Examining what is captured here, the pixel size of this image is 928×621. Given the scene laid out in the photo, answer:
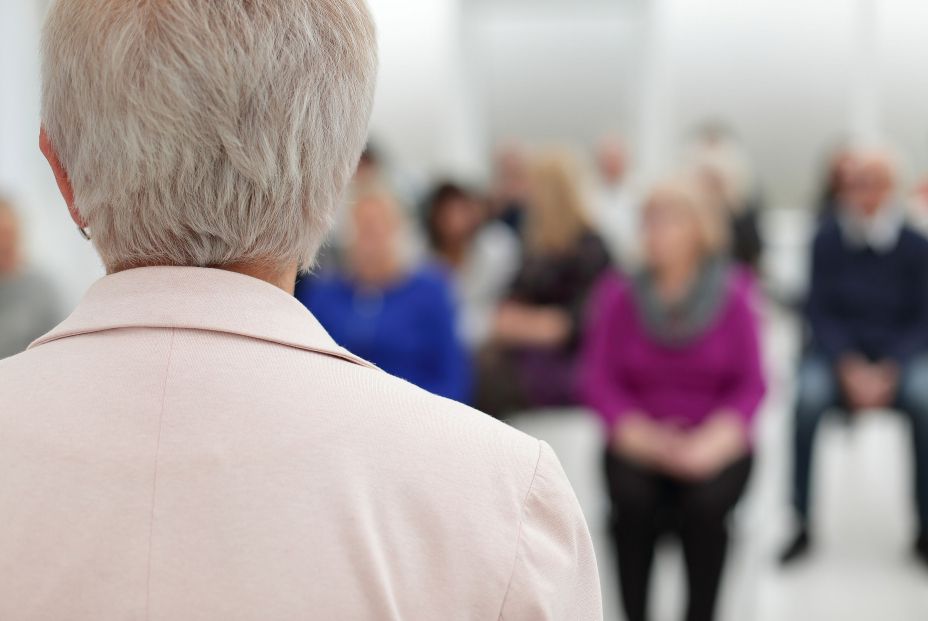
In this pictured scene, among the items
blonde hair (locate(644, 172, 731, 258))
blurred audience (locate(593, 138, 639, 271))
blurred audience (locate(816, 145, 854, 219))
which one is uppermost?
blonde hair (locate(644, 172, 731, 258))

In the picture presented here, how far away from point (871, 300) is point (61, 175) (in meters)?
3.59

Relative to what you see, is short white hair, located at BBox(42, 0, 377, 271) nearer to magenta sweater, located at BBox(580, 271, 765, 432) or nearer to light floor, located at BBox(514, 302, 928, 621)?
magenta sweater, located at BBox(580, 271, 765, 432)

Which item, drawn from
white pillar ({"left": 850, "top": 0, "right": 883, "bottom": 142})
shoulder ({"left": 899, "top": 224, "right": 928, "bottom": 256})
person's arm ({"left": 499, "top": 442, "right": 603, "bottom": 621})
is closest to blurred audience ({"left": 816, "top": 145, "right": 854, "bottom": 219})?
shoulder ({"left": 899, "top": 224, "right": 928, "bottom": 256})

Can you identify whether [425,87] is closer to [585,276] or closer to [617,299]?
[585,276]

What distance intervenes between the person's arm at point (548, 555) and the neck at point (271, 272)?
245mm

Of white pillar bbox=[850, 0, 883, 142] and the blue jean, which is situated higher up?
white pillar bbox=[850, 0, 883, 142]

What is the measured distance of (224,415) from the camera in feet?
2.37

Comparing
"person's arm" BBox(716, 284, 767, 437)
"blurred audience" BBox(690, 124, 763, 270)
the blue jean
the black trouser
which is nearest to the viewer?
the black trouser

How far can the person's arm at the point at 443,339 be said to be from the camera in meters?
3.52

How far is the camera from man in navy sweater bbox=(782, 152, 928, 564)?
3791mm

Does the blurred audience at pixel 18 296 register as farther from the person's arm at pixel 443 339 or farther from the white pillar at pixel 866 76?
the white pillar at pixel 866 76

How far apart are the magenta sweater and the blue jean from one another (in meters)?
0.65

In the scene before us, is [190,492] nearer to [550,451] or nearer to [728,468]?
[550,451]

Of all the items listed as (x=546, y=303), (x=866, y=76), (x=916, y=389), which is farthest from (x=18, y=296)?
(x=866, y=76)
